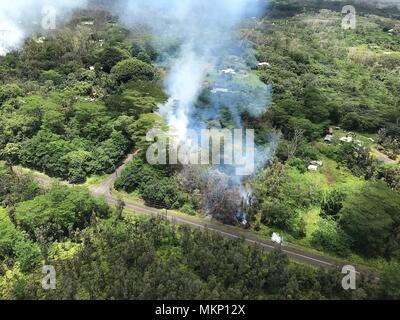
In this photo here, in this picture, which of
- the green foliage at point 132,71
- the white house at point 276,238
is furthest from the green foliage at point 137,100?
the white house at point 276,238

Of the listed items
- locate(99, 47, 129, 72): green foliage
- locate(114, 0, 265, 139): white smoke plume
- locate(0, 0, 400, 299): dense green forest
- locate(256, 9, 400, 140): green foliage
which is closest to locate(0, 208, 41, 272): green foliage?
locate(0, 0, 400, 299): dense green forest

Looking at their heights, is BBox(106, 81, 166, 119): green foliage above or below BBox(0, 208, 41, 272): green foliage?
above

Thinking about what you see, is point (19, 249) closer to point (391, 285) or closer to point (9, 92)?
point (391, 285)

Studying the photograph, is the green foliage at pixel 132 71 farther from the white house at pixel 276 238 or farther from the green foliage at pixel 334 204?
the white house at pixel 276 238

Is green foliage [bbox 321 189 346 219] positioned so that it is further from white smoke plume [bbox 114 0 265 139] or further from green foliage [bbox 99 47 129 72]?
green foliage [bbox 99 47 129 72]

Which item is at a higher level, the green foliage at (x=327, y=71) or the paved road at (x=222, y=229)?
the green foliage at (x=327, y=71)

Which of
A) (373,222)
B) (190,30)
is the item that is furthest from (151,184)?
(190,30)
